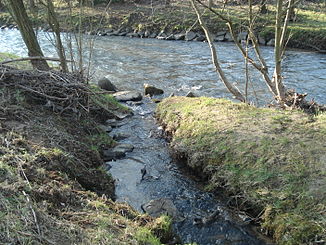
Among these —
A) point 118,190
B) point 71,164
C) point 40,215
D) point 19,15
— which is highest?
point 19,15

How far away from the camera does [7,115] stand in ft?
18.6

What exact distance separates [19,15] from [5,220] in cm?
721

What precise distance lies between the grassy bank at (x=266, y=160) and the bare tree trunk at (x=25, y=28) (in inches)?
169

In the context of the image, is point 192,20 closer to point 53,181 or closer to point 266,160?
point 266,160

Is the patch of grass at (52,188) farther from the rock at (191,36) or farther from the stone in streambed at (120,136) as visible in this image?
the rock at (191,36)

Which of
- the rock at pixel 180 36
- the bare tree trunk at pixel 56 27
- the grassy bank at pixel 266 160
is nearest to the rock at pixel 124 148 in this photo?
the grassy bank at pixel 266 160

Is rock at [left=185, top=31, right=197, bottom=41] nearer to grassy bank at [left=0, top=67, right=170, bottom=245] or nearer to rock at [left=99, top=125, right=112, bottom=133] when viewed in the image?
rock at [left=99, top=125, right=112, bottom=133]

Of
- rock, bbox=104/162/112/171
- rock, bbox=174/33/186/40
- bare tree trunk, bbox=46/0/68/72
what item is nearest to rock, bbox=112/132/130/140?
rock, bbox=104/162/112/171

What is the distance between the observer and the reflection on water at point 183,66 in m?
11.5

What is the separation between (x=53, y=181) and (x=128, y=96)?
6.65m

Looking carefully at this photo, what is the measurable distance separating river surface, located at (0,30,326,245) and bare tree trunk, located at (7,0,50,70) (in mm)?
2293

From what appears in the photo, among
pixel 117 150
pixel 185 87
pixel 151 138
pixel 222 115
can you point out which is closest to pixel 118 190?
pixel 117 150

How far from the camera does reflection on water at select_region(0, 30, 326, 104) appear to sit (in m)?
11.5

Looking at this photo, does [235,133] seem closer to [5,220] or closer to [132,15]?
[5,220]
